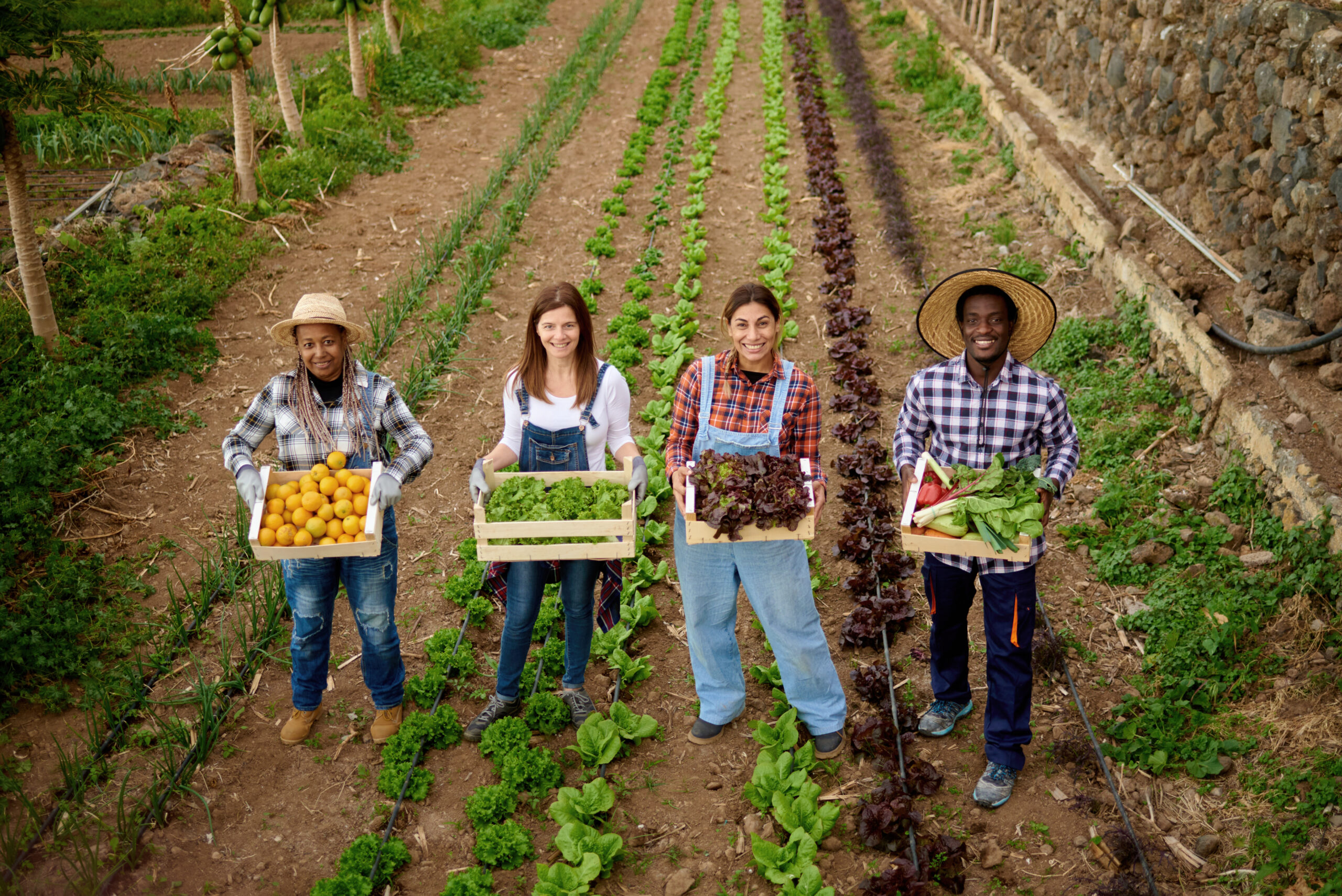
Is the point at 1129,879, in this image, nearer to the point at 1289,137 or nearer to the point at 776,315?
the point at 776,315

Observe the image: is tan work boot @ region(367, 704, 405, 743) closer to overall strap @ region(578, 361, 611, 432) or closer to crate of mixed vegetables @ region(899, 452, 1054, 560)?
overall strap @ region(578, 361, 611, 432)

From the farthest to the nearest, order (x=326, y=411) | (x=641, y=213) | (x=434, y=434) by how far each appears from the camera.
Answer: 1. (x=641, y=213)
2. (x=434, y=434)
3. (x=326, y=411)

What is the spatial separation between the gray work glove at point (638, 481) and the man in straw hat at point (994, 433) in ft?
3.73

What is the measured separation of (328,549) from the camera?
4020 mm

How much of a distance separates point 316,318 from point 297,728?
2127mm

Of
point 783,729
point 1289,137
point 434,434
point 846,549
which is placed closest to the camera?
point 783,729

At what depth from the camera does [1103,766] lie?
447 cm

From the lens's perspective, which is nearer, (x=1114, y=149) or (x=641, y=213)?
(x=1114, y=149)

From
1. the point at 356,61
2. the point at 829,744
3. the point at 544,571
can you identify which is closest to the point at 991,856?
the point at 829,744

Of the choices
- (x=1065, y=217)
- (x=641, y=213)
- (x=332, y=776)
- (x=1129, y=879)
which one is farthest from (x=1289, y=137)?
(x=332, y=776)

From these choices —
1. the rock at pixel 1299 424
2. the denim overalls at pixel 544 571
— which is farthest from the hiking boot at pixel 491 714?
the rock at pixel 1299 424

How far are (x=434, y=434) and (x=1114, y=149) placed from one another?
25.1 feet

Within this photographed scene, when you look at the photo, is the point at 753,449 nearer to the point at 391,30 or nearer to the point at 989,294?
the point at 989,294

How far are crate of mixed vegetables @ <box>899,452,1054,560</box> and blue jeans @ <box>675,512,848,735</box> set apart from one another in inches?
21.2
